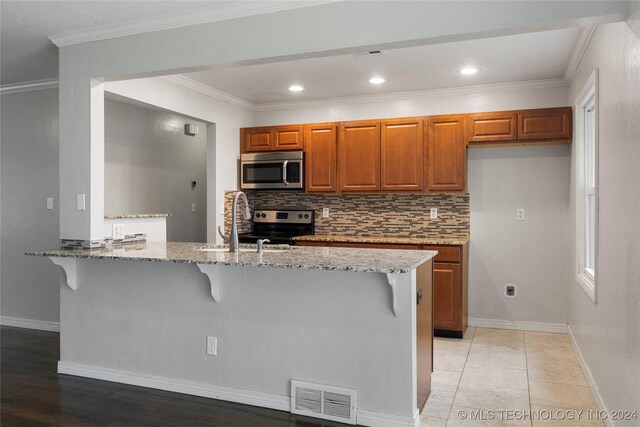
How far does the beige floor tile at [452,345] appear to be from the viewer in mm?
3969

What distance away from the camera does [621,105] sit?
2350 mm

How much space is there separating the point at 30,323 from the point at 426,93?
4376 millimetres

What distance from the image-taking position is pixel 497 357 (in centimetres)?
380

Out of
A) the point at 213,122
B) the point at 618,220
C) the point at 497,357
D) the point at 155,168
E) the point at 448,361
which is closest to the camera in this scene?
the point at 618,220

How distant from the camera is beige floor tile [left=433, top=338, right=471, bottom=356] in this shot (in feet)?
13.0

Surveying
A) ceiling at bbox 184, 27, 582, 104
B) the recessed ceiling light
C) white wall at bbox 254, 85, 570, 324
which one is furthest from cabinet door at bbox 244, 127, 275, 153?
the recessed ceiling light

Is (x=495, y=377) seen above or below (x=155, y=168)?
below

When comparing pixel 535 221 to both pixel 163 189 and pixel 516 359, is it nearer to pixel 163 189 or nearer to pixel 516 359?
pixel 516 359

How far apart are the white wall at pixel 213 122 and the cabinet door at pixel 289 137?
44 cm

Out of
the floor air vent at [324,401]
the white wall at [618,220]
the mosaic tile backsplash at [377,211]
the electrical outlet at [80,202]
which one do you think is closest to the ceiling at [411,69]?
the white wall at [618,220]

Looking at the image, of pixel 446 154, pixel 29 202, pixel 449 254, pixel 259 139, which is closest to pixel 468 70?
pixel 446 154

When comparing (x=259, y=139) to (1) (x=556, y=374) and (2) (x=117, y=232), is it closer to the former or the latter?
(2) (x=117, y=232)

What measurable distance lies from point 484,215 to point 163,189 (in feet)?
11.4

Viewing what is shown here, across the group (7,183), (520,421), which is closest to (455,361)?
(520,421)
